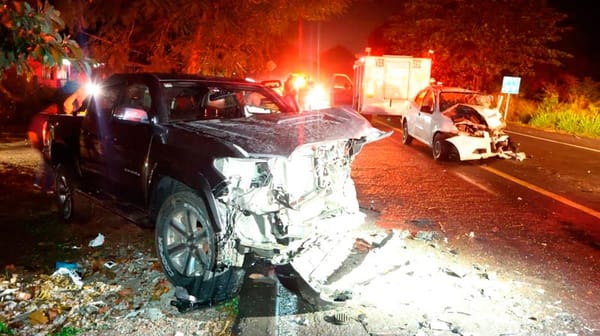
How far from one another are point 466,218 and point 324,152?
3.45m

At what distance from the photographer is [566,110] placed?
2253 centimetres

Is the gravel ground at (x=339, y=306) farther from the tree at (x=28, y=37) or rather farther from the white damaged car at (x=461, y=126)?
the white damaged car at (x=461, y=126)

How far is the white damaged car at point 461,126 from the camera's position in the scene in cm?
1144

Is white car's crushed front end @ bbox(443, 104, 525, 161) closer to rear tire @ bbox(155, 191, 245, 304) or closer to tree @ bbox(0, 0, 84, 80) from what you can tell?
rear tire @ bbox(155, 191, 245, 304)

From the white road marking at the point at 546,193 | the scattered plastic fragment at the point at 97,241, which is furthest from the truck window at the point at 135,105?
the white road marking at the point at 546,193

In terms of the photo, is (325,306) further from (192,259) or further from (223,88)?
(223,88)

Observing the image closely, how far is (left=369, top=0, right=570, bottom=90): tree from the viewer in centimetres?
2808

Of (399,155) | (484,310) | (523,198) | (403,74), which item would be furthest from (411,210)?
(403,74)

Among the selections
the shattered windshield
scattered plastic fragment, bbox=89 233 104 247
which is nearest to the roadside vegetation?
the shattered windshield

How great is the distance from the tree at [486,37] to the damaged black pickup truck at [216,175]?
2587 cm

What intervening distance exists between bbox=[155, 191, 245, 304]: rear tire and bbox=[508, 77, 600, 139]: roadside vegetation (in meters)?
18.2

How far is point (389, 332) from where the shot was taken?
3.97m

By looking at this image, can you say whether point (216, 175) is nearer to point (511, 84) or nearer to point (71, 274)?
point (71, 274)

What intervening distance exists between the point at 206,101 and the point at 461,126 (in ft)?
24.7
